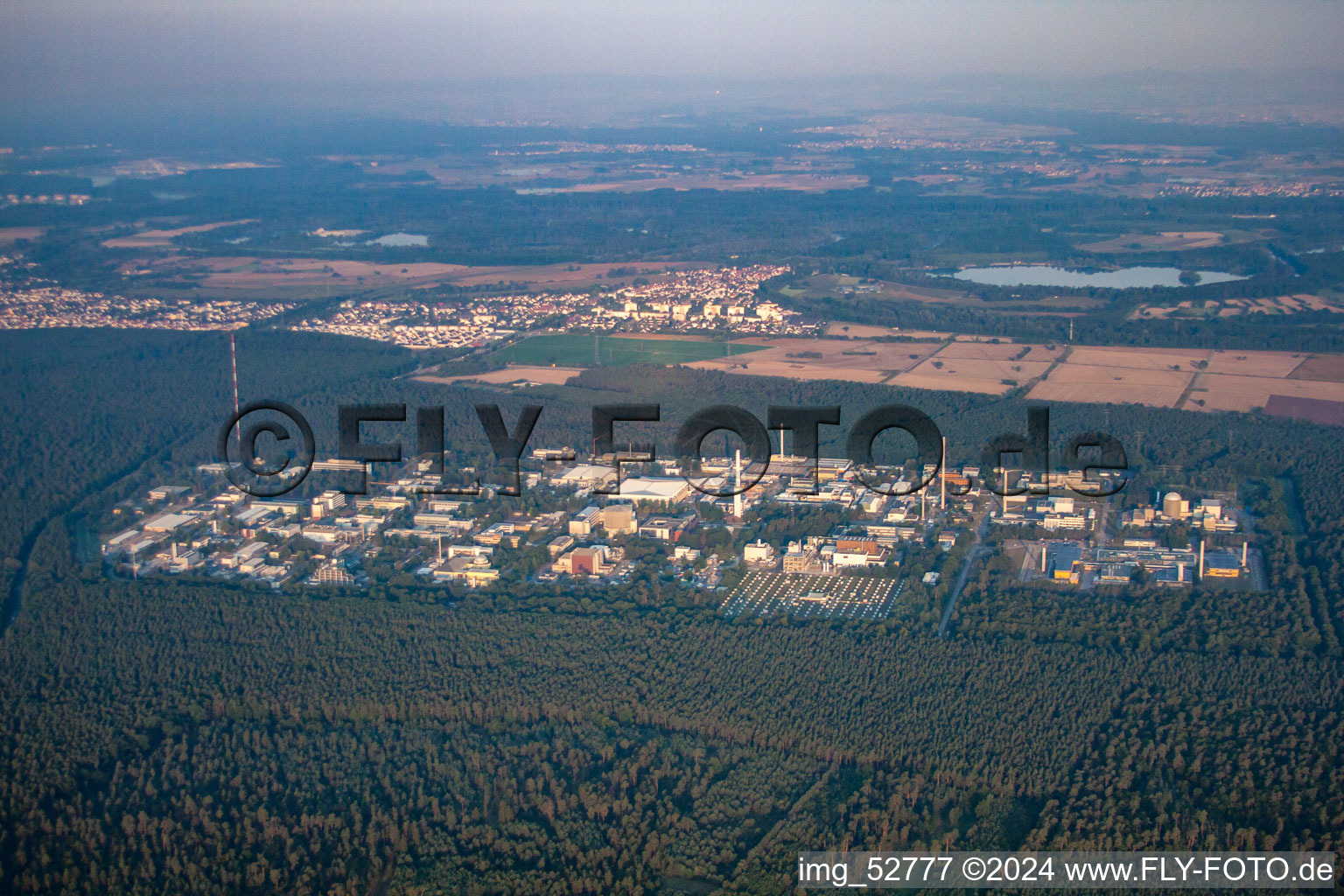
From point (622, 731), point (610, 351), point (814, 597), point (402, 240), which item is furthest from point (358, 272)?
point (622, 731)

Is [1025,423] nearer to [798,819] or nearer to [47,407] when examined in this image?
[798,819]

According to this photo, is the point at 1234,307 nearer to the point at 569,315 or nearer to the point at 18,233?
the point at 569,315

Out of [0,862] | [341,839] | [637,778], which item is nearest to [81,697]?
[0,862]

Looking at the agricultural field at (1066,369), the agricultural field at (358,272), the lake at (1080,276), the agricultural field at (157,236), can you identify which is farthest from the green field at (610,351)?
the agricultural field at (157,236)

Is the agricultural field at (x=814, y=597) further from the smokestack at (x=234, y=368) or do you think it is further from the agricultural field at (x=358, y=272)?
the agricultural field at (x=358, y=272)

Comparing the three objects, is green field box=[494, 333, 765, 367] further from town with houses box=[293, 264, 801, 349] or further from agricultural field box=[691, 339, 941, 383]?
town with houses box=[293, 264, 801, 349]

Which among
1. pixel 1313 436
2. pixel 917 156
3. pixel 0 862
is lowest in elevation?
pixel 0 862
